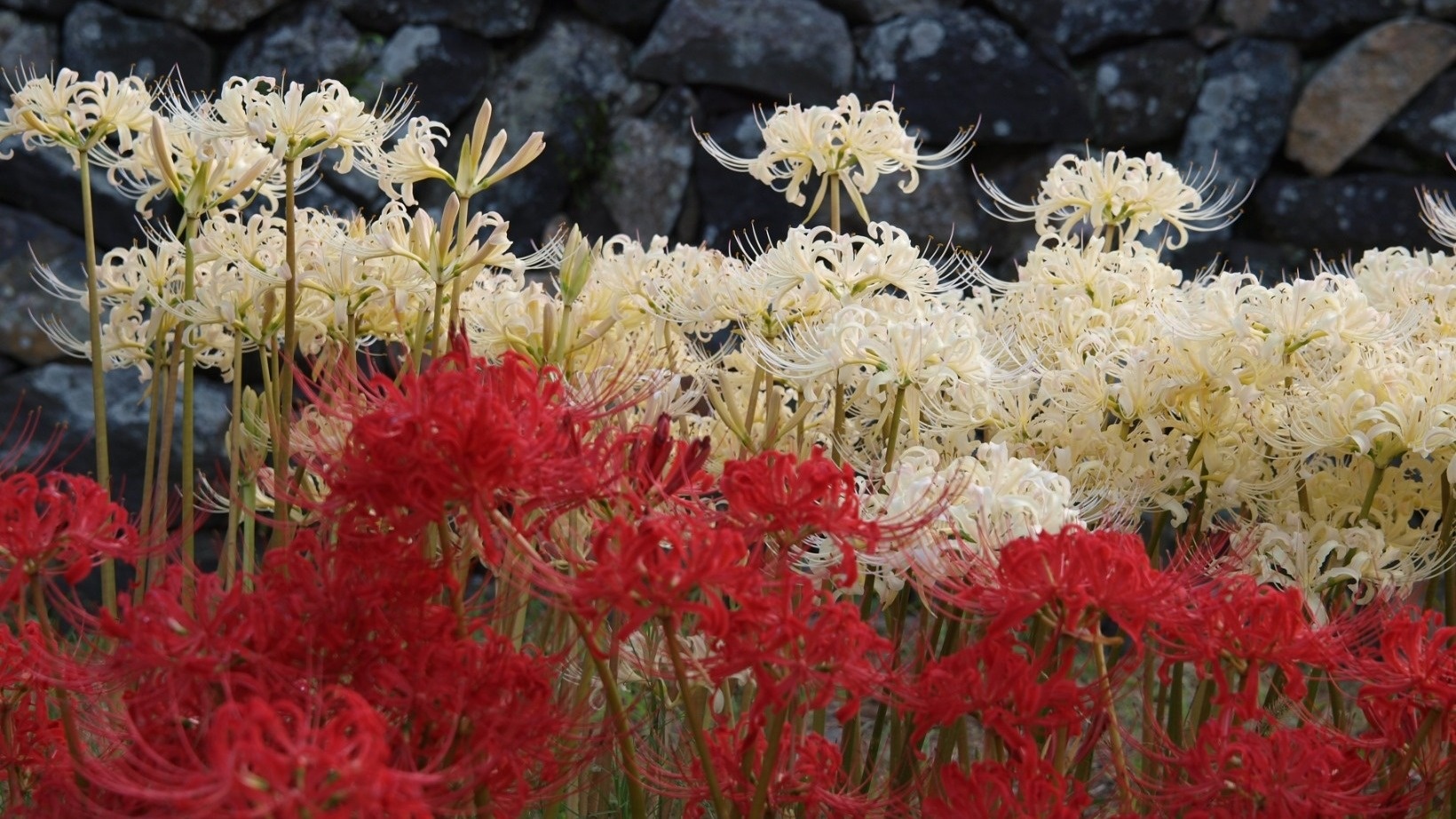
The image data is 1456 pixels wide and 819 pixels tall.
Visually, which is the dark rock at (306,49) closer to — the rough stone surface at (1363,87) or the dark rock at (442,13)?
the dark rock at (442,13)

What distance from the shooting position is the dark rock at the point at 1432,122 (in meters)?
4.41

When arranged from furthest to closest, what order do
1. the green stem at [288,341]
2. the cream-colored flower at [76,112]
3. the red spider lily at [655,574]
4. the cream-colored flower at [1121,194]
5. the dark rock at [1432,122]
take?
the dark rock at [1432,122] → the cream-colored flower at [1121,194] → the cream-colored flower at [76,112] → the green stem at [288,341] → the red spider lily at [655,574]

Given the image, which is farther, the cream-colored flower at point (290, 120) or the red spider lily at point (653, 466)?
the cream-colored flower at point (290, 120)

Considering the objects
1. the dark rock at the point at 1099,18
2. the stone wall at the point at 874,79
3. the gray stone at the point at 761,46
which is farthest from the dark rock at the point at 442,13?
the dark rock at the point at 1099,18

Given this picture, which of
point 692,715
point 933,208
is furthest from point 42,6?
point 692,715

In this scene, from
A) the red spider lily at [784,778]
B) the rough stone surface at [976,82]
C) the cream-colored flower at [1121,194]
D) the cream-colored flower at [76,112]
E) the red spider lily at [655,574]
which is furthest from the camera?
the rough stone surface at [976,82]

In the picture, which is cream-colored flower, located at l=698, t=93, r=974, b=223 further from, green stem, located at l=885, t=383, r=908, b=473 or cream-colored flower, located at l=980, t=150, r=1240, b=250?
green stem, located at l=885, t=383, r=908, b=473

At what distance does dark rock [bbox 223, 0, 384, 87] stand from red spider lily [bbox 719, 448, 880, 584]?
3.65m

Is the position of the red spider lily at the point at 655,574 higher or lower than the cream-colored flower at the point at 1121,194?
lower

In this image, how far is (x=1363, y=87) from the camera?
14.7 ft

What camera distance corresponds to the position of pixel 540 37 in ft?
15.2

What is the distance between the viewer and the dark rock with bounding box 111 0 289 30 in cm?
446

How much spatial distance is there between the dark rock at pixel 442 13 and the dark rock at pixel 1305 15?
222 cm

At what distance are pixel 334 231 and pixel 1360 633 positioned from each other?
4.24ft
